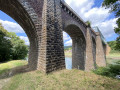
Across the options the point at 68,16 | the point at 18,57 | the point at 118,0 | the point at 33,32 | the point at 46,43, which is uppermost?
the point at 68,16

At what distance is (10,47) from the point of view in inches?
595

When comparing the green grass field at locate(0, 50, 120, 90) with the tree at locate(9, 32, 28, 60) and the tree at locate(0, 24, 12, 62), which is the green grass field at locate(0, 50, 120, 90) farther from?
the tree at locate(9, 32, 28, 60)

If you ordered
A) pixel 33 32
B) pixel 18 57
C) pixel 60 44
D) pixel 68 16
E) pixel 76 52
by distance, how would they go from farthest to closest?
pixel 18 57 → pixel 76 52 → pixel 68 16 → pixel 60 44 → pixel 33 32

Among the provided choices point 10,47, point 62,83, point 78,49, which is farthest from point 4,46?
point 62,83

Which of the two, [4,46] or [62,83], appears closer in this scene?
[62,83]

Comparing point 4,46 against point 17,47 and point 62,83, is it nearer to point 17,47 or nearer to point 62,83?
point 17,47

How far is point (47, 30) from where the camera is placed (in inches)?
168

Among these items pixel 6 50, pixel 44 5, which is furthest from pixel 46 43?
pixel 6 50

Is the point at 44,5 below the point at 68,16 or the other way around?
below

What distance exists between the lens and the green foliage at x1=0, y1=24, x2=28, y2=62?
13.8 m

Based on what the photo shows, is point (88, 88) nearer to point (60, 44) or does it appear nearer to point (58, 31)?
point (60, 44)

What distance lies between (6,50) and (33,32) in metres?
13.5

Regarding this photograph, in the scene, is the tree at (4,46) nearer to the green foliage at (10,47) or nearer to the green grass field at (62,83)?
the green foliage at (10,47)

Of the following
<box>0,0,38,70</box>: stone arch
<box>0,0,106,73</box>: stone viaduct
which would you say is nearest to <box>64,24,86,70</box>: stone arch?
<box>0,0,106,73</box>: stone viaduct
